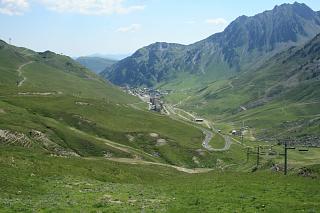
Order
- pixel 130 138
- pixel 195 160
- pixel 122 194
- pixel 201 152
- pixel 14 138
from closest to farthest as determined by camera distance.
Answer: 1. pixel 122 194
2. pixel 14 138
3. pixel 195 160
4. pixel 201 152
5. pixel 130 138

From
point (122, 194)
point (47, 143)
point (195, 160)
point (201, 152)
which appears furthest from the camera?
point (201, 152)

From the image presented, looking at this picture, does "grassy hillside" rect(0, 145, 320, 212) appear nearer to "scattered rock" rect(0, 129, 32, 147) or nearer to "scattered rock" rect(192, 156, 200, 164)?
"scattered rock" rect(0, 129, 32, 147)

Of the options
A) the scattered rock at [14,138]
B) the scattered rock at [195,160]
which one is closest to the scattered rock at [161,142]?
the scattered rock at [195,160]

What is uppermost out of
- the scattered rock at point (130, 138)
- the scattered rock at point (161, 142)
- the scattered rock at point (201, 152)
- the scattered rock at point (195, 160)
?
the scattered rock at point (130, 138)

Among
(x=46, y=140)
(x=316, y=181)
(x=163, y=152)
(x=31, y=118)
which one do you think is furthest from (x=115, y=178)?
(x=163, y=152)

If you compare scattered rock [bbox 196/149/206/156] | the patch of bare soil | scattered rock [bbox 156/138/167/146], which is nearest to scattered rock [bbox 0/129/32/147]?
the patch of bare soil

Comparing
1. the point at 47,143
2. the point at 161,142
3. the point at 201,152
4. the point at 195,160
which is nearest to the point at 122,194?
the point at 47,143

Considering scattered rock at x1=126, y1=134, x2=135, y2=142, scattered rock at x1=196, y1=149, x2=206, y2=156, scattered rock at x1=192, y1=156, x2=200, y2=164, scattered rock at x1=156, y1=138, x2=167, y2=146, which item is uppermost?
scattered rock at x1=126, y1=134, x2=135, y2=142

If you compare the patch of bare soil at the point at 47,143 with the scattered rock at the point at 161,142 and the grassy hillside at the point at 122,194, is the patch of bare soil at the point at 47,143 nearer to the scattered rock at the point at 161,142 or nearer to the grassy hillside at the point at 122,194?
the scattered rock at the point at 161,142

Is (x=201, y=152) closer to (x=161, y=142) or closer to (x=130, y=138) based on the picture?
(x=161, y=142)

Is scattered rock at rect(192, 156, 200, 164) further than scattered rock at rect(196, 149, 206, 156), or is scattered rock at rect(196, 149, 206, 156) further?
scattered rock at rect(196, 149, 206, 156)

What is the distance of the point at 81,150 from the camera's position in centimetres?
13450

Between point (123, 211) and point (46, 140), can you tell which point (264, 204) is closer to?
point (123, 211)

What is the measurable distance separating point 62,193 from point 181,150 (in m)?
124
